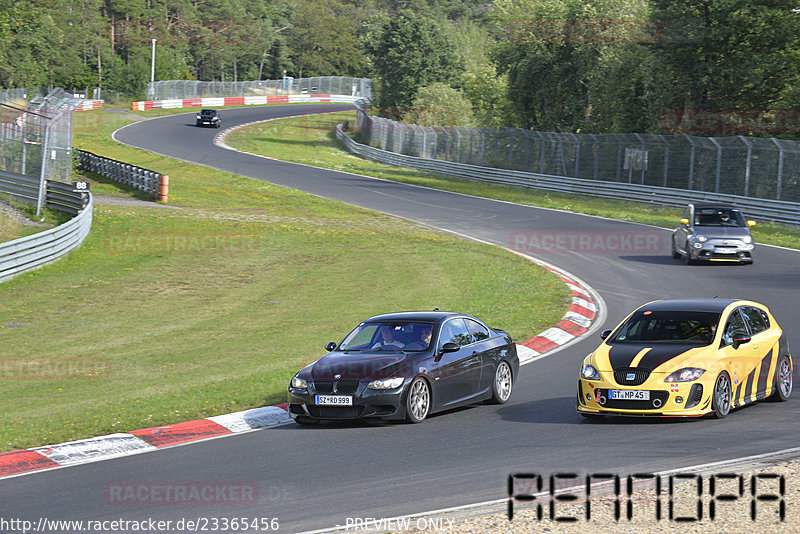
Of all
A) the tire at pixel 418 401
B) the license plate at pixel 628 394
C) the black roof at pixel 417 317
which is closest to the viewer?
the license plate at pixel 628 394

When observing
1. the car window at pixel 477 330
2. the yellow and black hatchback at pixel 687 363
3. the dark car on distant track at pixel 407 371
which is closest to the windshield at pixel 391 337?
the dark car on distant track at pixel 407 371

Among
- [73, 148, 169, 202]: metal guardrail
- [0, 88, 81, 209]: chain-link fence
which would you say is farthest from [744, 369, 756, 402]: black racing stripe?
[73, 148, 169, 202]: metal guardrail

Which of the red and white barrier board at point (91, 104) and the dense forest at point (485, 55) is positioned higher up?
the dense forest at point (485, 55)

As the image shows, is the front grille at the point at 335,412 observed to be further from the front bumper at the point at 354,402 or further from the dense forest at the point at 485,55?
the dense forest at the point at 485,55

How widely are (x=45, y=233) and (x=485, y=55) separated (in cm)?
5394

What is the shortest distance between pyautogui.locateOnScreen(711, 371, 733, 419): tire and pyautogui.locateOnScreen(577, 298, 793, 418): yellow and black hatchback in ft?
0.04

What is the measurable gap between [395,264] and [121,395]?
13.9 m

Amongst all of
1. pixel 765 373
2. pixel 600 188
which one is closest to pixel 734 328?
pixel 765 373

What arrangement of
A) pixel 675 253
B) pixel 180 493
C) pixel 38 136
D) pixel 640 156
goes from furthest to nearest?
pixel 640 156, pixel 38 136, pixel 675 253, pixel 180 493

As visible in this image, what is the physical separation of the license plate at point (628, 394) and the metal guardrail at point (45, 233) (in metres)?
Answer: 16.9

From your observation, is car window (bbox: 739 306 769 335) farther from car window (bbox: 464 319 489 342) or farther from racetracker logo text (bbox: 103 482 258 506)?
racetracker logo text (bbox: 103 482 258 506)

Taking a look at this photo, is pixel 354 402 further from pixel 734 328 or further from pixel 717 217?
pixel 717 217

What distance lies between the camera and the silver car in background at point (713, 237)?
26250mm

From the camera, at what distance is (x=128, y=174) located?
145 feet
